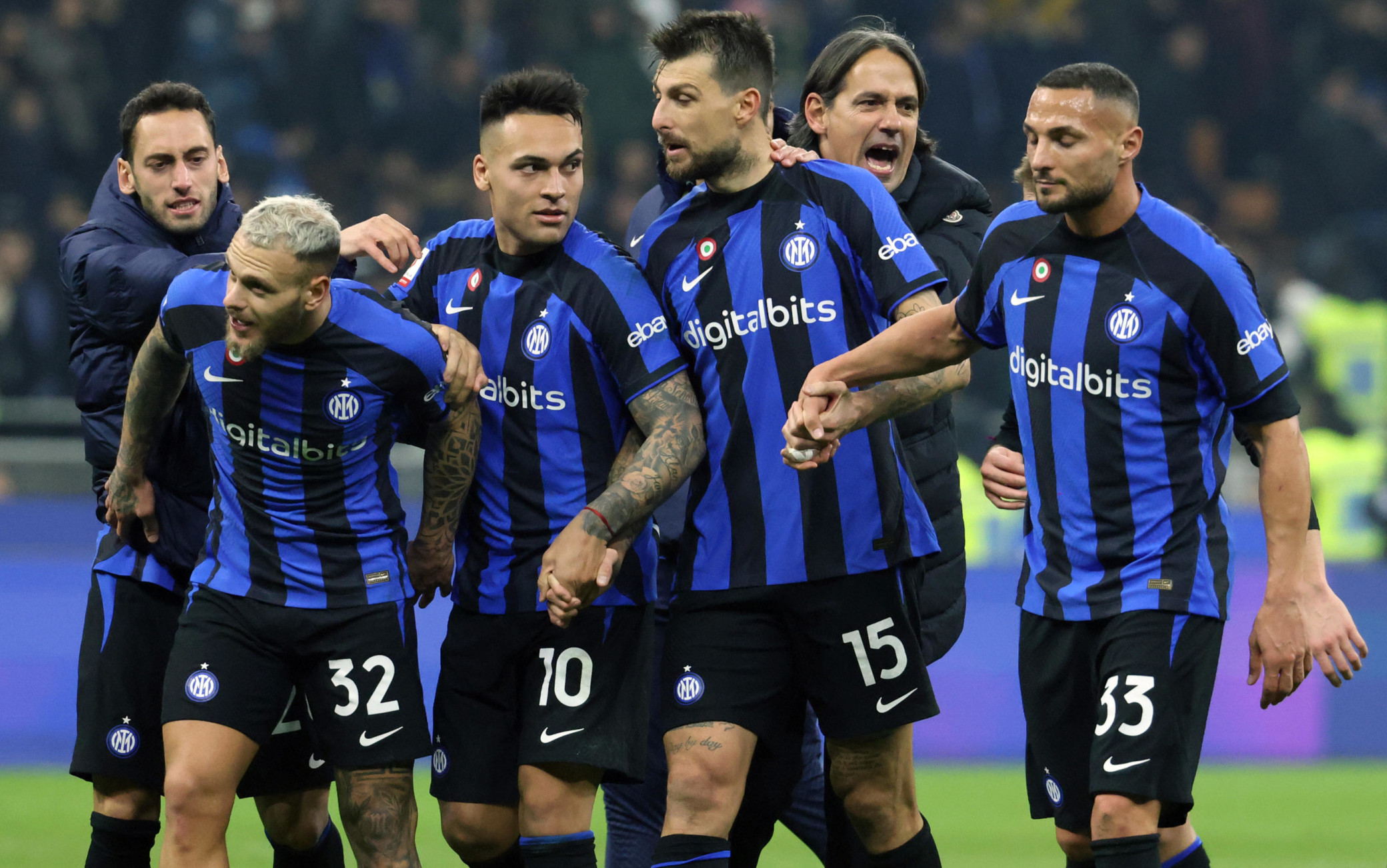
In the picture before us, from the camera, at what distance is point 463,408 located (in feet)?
14.1

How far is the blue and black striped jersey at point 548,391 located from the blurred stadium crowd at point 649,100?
7.19 m

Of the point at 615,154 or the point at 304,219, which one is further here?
the point at 615,154

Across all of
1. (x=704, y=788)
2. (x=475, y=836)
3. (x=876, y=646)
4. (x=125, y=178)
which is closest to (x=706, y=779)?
(x=704, y=788)

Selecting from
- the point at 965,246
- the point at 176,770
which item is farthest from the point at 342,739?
the point at 965,246

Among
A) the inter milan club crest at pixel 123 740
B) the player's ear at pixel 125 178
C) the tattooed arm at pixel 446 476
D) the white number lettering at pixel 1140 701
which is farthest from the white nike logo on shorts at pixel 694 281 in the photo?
the inter milan club crest at pixel 123 740

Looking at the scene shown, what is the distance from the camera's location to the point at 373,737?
166 inches

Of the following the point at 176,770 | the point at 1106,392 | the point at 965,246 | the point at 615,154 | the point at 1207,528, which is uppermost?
the point at 615,154

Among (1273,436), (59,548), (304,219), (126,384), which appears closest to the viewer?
(1273,436)

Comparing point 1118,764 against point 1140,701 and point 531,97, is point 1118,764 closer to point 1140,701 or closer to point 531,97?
point 1140,701

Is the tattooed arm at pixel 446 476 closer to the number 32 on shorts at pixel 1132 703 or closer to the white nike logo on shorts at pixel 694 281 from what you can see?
the white nike logo on shorts at pixel 694 281

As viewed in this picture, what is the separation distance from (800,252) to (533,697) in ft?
4.03

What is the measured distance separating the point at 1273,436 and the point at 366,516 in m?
2.06

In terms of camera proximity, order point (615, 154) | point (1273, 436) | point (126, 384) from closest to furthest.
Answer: point (1273, 436) → point (126, 384) → point (615, 154)

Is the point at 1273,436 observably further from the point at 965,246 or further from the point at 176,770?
the point at 176,770
